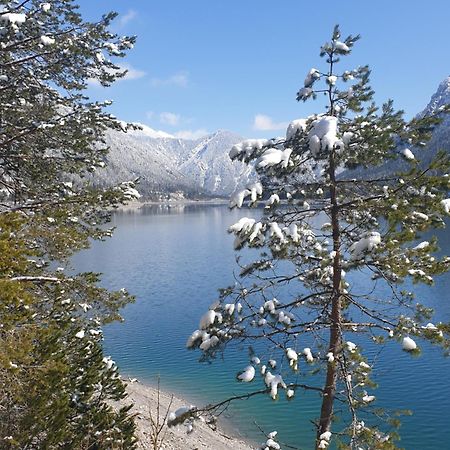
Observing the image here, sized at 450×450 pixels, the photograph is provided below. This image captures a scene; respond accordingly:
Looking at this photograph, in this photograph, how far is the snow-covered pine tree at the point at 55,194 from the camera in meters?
9.85

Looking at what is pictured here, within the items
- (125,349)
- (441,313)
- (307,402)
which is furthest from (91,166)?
(441,313)

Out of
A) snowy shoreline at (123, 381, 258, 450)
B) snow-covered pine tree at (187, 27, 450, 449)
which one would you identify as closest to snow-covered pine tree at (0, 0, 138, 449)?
snow-covered pine tree at (187, 27, 450, 449)

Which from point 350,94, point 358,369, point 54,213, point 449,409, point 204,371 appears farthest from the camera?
point 204,371

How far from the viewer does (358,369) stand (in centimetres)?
788

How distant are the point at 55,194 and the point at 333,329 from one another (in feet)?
24.8

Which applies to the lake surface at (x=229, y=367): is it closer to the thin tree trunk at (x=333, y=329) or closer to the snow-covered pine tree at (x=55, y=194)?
the thin tree trunk at (x=333, y=329)


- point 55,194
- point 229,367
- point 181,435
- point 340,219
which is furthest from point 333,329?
point 229,367

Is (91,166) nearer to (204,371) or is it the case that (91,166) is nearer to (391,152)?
(391,152)

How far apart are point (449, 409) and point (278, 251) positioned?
2004 centimetres

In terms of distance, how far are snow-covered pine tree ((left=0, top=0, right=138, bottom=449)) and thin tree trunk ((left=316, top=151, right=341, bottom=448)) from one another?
5143 mm

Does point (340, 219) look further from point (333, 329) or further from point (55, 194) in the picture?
point (55, 194)

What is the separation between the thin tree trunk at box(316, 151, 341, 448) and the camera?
25.5 ft

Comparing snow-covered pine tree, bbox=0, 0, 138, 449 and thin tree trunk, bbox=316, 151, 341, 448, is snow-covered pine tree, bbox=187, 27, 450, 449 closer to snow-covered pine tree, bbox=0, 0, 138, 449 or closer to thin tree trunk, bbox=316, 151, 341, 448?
thin tree trunk, bbox=316, 151, 341, 448

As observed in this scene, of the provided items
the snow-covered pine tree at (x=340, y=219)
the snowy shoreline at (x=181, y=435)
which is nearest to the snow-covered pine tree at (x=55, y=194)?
the snow-covered pine tree at (x=340, y=219)
